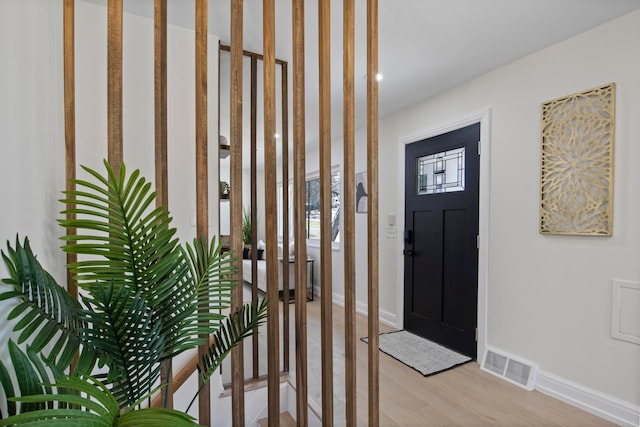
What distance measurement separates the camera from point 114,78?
123cm

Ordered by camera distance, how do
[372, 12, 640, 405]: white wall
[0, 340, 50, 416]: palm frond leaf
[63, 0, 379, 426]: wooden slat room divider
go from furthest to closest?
[372, 12, 640, 405]: white wall, [63, 0, 379, 426]: wooden slat room divider, [0, 340, 50, 416]: palm frond leaf

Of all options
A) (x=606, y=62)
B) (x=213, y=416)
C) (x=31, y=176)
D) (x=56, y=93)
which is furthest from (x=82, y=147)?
(x=606, y=62)

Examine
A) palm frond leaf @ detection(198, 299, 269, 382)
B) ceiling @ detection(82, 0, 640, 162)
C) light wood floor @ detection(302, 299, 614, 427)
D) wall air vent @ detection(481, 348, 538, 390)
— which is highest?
ceiling @ detection(82, 0, 640, 162)

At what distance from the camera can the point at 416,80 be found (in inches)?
117

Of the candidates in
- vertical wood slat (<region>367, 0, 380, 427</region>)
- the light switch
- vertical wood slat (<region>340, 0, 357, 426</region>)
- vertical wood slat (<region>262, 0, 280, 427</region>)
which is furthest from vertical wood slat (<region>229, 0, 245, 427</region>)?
the light switch

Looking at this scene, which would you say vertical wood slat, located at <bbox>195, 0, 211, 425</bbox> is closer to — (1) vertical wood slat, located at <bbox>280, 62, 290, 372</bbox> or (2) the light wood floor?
(1) vertical wood slat, located at <bbox>280, 62, 290, 372</bbox>

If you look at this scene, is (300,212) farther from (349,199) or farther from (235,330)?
(235,330)

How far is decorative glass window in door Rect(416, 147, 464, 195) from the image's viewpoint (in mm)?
3148

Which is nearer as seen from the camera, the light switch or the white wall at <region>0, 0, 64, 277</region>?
the white wall at <region>0, 0, 64, 277</region>

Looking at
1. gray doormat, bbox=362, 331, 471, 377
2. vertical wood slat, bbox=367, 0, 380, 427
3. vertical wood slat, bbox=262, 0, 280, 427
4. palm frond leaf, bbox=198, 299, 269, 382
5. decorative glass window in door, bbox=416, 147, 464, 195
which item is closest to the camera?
palm frond leaf, bbox=198, 299, 269, 382

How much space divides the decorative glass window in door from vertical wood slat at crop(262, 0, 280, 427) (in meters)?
2.22

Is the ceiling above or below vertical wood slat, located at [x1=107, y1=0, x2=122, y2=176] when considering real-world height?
above

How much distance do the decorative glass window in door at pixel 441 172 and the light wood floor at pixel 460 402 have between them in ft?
5.20

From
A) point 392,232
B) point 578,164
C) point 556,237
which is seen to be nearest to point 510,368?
point 556,237
